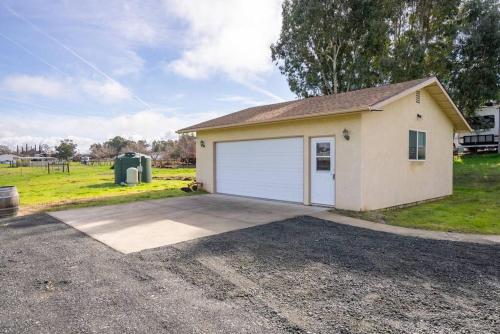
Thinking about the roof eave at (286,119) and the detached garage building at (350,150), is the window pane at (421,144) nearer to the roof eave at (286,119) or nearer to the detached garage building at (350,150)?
the detached garage building at (350,150)

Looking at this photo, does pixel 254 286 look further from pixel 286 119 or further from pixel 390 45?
pixel 390 45

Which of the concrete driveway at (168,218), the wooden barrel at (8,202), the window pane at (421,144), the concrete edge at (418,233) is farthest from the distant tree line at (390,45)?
the wooden barrel at (8,202)

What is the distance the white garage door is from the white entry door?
436 mm

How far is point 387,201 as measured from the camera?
31.2 ft

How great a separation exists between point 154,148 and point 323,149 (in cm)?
7554

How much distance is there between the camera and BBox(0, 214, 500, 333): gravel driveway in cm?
312

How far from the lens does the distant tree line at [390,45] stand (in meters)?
17.2

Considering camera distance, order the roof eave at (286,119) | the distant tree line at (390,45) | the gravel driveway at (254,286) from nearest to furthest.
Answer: the gravel driveway at (254,286) < the roof eave at (286,119) < the distant tree line at (390,45)

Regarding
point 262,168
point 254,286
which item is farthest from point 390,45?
point 254,286

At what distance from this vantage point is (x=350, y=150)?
8867 mm

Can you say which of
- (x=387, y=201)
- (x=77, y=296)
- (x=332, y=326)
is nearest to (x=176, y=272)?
(x=77, y=296)

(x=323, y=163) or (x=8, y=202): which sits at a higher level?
(x=323, y=163)

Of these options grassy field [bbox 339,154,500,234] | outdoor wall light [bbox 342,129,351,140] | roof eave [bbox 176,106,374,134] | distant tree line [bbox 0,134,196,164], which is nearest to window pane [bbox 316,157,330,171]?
outdoor wall light [bbox 342,129,351,140]

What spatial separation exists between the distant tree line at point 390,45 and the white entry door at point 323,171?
11755 mm
